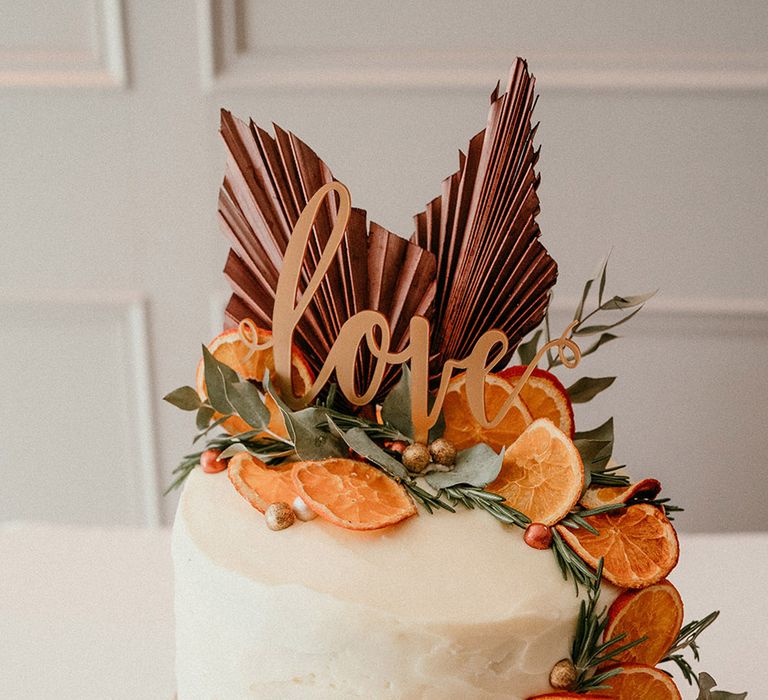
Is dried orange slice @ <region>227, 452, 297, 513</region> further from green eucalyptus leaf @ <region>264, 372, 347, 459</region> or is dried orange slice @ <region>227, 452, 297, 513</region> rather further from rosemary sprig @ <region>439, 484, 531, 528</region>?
rosemary sprig @ <region>439, 484, 531, 528</region>

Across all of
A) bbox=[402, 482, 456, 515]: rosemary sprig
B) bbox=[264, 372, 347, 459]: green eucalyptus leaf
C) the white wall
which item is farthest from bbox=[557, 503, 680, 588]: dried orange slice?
the white wall

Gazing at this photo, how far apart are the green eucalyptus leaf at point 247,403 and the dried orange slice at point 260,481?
0.13 feet

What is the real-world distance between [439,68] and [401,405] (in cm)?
101

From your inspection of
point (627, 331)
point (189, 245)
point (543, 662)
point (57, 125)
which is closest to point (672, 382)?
point (627, 331)

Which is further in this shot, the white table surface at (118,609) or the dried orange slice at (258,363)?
the white table surface at (118,609)

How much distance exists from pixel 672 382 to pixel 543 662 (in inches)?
47.5

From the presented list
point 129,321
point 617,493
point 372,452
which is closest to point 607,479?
point 617,493

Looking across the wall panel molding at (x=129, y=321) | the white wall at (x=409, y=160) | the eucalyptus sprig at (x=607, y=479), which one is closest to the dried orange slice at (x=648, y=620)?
the eucalyptus sprig at (x=607, y=479)

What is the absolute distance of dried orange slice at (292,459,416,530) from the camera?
696mm

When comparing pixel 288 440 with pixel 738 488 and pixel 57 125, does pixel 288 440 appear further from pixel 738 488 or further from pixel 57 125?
pixel 738 488

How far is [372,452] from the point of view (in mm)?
746

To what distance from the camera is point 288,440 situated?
0.81 meters

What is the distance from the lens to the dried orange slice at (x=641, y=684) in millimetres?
703

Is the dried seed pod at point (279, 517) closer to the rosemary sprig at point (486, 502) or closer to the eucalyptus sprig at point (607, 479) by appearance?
the rosemary sprig at point (486, 502)
